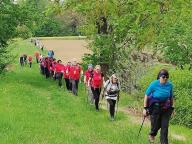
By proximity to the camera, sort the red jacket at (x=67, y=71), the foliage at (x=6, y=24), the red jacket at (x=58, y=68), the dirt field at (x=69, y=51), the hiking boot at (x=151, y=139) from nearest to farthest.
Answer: the hiking boot at (x=151, y=139) < the red jacket at (x=67, y=71) < the red jacket at (x=58, y=68) < the foliage at (x=6, y=24) < the dirt field at (x=69, y=51)

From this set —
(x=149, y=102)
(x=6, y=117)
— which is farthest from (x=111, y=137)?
(x=6, y=117)

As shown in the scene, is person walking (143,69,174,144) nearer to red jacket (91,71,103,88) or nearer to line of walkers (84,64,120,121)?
line of walkers (84,64,120,121)

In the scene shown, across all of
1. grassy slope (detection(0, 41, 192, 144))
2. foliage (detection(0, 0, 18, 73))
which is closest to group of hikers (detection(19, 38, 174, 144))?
grassy slope (detection(0, 41, 192, 144))

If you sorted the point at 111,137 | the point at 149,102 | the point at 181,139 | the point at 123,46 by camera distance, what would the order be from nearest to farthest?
1. the point at 149,102
2. the point at 111,137
3. the point at 181,139
4. the point at 123,46

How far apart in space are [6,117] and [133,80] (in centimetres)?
1599

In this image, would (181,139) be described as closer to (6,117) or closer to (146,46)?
(6,117)

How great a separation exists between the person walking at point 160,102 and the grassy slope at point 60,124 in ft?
3.12

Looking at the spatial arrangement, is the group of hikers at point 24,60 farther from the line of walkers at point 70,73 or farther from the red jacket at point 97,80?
the red jacket at point 97,80

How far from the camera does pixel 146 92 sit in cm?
1308

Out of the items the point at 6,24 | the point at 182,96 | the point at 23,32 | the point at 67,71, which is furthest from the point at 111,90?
the point at 23,32

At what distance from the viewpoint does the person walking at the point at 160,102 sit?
12.8m

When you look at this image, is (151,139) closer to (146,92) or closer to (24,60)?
(146,92)

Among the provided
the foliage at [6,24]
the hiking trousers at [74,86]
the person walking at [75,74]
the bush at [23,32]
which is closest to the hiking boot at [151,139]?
the person walking at [75,74]

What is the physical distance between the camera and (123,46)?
1304 inches
